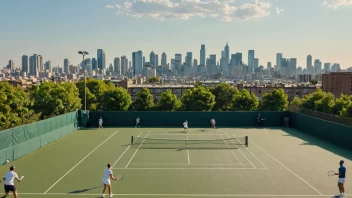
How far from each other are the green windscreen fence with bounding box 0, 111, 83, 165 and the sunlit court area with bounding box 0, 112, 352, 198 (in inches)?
21.2

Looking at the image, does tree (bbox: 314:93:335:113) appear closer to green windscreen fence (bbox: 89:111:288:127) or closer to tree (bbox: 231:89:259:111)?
green windscreen fence (bbox: 89:111:288:127)

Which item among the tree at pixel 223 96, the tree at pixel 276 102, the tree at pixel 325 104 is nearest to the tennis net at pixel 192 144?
the tree at pixel 325 104

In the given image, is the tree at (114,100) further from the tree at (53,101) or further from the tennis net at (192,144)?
the tennis net at (192,144)

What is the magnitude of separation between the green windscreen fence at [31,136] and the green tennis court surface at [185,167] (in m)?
0.65

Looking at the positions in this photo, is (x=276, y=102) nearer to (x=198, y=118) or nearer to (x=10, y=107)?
(x=198, y=118)

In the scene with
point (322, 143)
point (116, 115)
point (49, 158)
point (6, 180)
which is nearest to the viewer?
point (6, 180)

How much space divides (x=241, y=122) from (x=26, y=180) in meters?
26.0

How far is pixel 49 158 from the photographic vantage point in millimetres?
22094

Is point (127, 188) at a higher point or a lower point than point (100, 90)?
lower

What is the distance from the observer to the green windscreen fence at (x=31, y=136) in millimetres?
20828

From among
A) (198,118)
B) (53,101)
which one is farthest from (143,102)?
(198,118)

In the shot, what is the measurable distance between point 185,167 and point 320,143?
44.1ft

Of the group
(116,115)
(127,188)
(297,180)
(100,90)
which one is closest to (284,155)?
(297,180)

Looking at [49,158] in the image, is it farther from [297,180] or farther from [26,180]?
[297,180]
